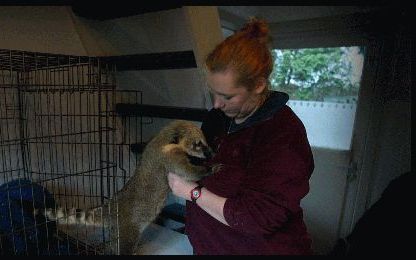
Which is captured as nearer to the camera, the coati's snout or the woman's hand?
the woman's hand

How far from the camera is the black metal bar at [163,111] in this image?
1.78 metres

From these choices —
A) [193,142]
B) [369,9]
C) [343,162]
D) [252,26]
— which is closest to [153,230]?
[193,142]

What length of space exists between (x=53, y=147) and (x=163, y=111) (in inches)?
36.7

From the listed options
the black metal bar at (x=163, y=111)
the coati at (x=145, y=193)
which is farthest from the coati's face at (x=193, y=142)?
the black metal bar at (x=163, y=111)

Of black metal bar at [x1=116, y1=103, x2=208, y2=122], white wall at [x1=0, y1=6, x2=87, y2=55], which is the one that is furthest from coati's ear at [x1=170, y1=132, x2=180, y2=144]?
white wall at [x1=0, y1=6, x2=87, y2=55]

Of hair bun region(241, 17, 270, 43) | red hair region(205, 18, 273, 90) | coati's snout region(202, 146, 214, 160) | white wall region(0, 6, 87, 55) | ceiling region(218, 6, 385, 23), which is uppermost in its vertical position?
ceiling region(218, 6, 385, 23)

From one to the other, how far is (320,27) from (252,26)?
6.08ft

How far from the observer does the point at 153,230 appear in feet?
6.82

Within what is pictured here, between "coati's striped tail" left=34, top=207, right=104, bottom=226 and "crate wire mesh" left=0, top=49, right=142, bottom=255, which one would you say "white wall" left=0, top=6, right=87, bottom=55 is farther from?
"coati's striped tail" left=34, top=207, right=104, bottom=226

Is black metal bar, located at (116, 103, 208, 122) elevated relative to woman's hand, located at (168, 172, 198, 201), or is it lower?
elevated

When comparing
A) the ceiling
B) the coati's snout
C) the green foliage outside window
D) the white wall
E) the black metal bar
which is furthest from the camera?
the green foliage outside window

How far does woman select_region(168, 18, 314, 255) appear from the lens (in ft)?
3.14

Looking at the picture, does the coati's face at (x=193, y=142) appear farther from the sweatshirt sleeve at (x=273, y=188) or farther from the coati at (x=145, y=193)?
the sweatshirt sleeve at (x=273, y=188)

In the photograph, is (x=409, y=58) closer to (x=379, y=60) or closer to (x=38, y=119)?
(x=379, y=60)
